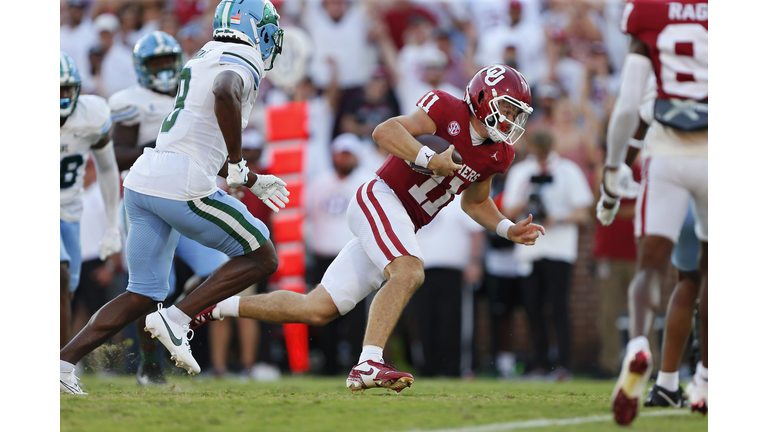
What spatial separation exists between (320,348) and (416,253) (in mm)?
3916

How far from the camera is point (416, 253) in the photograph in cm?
439

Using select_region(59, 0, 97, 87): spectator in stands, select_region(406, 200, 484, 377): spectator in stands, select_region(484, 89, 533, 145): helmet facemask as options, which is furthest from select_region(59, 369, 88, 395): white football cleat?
select_region(59, 0, 97, 87): spectator in stands

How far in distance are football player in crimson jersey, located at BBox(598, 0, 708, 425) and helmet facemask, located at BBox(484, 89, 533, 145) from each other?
1.63ft

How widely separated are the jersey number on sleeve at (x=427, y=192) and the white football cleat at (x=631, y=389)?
1.47 meters

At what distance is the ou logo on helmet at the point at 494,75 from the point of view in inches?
175

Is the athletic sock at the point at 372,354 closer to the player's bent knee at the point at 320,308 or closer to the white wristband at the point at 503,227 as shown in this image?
the player's bent knee at the point at 320,308

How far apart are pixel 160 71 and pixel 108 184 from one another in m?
0.87

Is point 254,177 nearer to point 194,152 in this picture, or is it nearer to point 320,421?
point 194,152

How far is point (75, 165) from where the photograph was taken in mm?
5402

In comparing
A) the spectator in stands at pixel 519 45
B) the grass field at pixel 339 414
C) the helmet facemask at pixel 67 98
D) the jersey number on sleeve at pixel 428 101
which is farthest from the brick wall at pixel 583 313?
the helmet facemask at pixel 67 98

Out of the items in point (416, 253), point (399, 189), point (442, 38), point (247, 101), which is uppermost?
point (442, 38)

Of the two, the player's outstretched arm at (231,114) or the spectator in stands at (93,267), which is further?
the spectator in stands at (93,267)

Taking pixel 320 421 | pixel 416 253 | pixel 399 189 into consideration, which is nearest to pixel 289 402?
pixel 320 421

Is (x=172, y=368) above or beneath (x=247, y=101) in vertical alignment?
beneath
